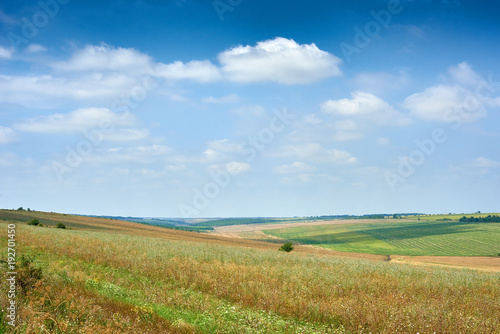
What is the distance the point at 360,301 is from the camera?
11.4 metres

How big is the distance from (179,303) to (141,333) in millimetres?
3179

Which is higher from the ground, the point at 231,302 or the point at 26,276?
the point at 26,276

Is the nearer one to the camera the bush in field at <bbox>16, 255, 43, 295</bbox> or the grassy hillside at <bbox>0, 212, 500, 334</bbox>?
the grassy hillside at <bbox>0, 212, 500, 334</bbox>

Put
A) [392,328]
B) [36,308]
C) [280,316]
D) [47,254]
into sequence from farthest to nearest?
[47,254], [280,316], [392,328], [36,308]

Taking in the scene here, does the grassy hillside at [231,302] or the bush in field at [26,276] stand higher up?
the bush in field at [26,276]

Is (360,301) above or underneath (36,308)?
underneath

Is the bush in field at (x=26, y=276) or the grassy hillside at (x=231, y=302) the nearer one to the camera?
the grassy hillside at (x=231, y=302)

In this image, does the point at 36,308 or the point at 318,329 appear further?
the point at 318,329

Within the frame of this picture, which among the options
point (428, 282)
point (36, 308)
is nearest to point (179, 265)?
point (36, 308)

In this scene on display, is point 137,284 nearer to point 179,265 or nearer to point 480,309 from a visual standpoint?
point 179,265

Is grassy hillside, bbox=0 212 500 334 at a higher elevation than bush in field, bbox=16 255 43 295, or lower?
lower

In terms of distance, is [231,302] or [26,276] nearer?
[26,276]

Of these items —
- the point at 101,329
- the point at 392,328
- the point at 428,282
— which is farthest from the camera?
the point at 428,282

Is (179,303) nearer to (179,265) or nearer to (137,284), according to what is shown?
(137,284)
